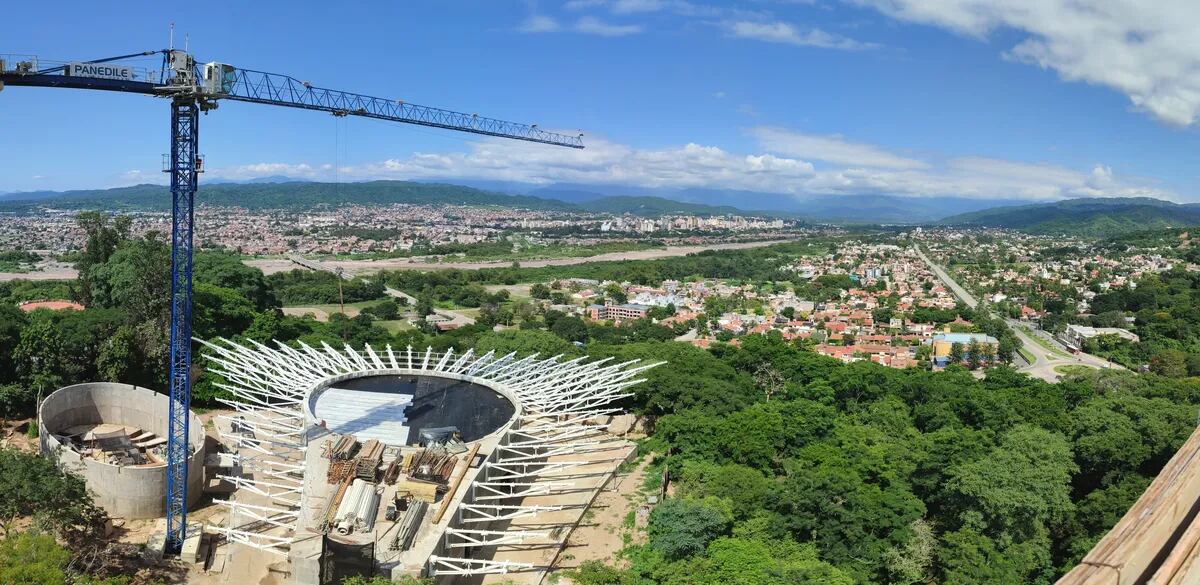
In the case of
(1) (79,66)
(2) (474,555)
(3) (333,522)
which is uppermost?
(1) (79,66)

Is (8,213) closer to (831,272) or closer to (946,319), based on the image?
(831,272)

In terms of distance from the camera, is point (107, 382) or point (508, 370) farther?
point (508, 370)

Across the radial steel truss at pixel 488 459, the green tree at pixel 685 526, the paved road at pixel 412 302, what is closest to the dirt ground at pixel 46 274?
the paved road at pixel 412 302

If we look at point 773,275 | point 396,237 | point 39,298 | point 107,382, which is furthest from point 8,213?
point 107,382

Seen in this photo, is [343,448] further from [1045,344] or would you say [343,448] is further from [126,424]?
[1045,344]

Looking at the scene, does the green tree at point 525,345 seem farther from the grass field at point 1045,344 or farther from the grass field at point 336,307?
the grass field at point 1045,344

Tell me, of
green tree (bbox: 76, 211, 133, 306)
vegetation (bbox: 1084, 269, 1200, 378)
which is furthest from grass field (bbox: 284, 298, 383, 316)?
vegetation (bbox: 1084, 269, 1200, 378)

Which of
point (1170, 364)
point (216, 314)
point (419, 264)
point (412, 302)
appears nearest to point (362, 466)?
point (216, 314)
